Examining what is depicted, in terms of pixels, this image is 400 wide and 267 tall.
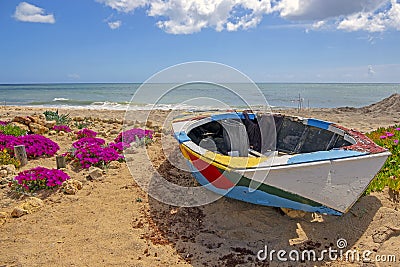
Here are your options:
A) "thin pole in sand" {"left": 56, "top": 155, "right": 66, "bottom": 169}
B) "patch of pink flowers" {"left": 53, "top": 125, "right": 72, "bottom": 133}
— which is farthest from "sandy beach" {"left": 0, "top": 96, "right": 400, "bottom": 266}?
"patch of pink flowers" {"left": 53, "top": 125, "right": 72, "bottom": 133}

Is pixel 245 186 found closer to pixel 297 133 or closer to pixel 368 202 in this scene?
pixel 368 202

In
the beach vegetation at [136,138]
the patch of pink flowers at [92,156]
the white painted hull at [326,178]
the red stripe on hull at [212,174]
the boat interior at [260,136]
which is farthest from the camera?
the beach vegetation at [136,138]

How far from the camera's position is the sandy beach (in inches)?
142

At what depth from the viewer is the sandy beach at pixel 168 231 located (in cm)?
360

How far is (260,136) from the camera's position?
6891 mm

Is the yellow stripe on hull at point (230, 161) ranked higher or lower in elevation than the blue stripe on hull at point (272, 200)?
higher

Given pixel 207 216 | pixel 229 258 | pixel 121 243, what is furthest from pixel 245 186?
pixel 121 243

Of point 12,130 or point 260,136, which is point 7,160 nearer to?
point 12,130

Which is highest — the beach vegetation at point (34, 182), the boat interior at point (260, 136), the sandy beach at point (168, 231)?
the boat interior at point (260, 136)

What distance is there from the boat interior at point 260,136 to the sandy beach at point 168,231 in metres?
Answer: 1.50

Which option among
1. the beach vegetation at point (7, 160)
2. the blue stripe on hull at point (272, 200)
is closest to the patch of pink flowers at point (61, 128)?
the beach vegetation at point (7, 160)

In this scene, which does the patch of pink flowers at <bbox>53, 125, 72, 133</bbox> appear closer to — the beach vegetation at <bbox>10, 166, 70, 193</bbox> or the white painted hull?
the beach vegetation at <bbox>10, 166, 70, 193</bbox>

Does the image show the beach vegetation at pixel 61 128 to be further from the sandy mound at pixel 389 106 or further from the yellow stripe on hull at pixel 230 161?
the sandy mound at pixel 389 106

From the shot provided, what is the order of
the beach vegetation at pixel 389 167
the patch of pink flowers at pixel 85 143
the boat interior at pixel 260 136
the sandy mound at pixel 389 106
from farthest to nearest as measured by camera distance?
Answer: the sandy mound at pixel 389 106 < the patch of pink flowers at pixel 85 143 < the boat interior at pixel 260 136 < the beach vegetation at pixel 389 167
